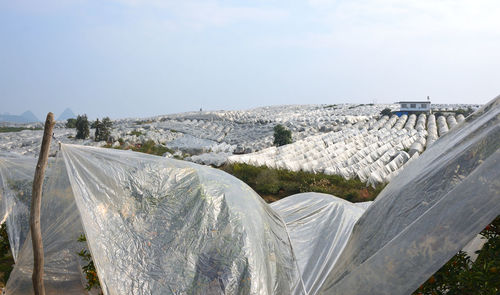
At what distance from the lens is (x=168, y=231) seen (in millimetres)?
4363

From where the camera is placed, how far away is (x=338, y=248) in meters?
5.36

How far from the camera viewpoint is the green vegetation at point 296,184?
412 inches

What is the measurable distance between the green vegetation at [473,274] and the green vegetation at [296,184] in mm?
6918

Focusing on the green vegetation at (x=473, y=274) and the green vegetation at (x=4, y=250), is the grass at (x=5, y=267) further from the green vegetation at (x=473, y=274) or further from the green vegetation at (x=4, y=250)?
the green vegetation at (x=473, y=274)

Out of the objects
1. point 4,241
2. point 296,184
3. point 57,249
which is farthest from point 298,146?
point 57,249

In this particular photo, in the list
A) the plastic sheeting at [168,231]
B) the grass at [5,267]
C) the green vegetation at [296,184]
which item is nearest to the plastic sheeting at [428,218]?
the plastic sheeting at [168,231]

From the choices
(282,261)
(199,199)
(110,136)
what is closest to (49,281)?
(199,199)

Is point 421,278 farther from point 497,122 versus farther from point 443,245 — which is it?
point 497,122

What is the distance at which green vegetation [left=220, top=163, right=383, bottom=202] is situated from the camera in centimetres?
1046

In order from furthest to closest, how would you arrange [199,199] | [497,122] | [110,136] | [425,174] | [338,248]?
1. [110,136]
2. [338,248]
3. [199,199]
4. [425,174]
5. [497,122]

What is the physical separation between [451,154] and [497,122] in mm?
487

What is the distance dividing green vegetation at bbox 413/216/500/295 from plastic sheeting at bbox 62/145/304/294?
181cm

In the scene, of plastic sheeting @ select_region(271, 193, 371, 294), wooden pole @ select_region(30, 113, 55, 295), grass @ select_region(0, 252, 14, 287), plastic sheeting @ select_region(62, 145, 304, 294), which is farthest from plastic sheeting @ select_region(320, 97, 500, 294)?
grass @ select_region(0, 252, 14, 287)

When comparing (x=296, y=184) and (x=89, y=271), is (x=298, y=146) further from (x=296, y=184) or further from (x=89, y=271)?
(x=89, y=271)
